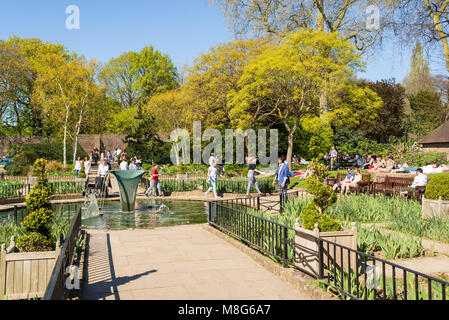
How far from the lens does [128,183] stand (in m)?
14.7

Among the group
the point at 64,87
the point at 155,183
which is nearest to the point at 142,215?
the point at 155,183

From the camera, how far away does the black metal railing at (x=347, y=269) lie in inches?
183

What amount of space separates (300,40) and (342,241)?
23.9 meters

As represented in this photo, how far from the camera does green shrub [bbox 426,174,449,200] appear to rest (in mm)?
11102

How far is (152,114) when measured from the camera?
148 feet

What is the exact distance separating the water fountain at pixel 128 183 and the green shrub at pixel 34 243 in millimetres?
7986

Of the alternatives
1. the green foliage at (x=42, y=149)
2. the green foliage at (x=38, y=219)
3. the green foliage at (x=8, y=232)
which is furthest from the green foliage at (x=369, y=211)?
the green foliage at (x=42, y=149)

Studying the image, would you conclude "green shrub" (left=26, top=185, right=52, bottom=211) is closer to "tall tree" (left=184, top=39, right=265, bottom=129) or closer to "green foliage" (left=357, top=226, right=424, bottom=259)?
"green foliage" (left=357, top=226, right=424, bottom=259)

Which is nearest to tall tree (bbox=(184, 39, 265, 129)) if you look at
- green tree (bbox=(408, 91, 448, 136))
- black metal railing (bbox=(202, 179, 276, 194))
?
black metal railing (bbox=(202, 179, 276, 194))

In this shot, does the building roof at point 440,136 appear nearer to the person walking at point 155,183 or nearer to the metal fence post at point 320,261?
the person walking at point 155,183

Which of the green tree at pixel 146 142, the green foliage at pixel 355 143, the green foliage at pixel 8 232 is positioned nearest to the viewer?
the green foliage at pixel 8 232

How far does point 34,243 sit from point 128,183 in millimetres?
8205

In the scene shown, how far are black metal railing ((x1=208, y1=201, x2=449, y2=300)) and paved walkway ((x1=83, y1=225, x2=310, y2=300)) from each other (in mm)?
408
